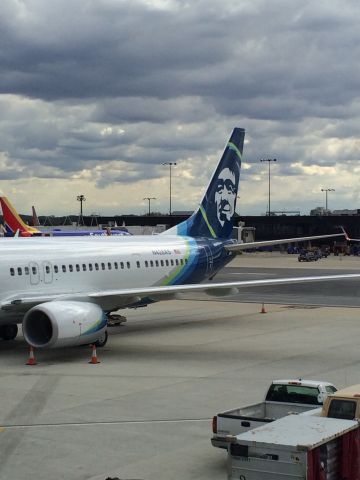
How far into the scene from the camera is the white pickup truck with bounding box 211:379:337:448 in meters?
13.6

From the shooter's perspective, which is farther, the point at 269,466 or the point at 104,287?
the point at 104,287

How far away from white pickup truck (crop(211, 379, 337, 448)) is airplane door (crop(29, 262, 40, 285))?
13573 mm

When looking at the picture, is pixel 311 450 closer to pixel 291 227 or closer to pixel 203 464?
pixel 203 464

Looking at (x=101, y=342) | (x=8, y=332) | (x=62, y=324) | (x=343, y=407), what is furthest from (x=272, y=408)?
(x=8, y=332)

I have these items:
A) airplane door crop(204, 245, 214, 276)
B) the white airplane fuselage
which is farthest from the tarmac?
airplane door crop(204, 245, 214, 276)

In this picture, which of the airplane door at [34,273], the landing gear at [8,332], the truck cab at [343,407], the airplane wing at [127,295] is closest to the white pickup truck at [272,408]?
the truck cab at [343,407]

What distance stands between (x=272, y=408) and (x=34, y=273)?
46.9 feet

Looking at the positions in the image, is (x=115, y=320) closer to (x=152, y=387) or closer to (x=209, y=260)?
(x=209, y=260)

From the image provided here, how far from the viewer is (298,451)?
1078 centimetres

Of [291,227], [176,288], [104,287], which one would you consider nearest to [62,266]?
[104,287]

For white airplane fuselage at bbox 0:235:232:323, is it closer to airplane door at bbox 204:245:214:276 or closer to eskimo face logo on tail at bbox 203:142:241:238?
airplane door at bbox 204:245:214:276

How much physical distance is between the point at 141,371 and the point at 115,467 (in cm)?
951

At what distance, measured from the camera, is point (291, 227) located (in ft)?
471

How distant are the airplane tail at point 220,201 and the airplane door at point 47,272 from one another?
33.6 ft
